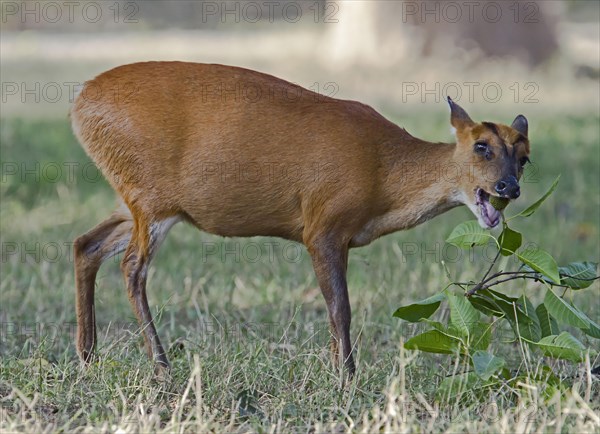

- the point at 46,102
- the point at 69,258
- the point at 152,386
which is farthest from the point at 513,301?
the point at 46,102

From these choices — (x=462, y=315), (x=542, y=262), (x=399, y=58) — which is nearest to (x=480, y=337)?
(x=462, y=315)

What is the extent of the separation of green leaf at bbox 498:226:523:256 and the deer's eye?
372 millimetres

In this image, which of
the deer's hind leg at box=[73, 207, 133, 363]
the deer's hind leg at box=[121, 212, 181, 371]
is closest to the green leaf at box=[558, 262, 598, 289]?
the deer's hind leg at box=[121, 212, 181, 371]

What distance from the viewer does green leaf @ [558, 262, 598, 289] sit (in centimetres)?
471

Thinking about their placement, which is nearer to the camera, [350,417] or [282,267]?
[350,417]

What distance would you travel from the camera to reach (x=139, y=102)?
206 inches

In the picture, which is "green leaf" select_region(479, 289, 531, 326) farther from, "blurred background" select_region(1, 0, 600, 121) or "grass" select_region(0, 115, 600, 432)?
"blurred background" select_region(1, 0, 600, 121)

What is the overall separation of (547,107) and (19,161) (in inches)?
258

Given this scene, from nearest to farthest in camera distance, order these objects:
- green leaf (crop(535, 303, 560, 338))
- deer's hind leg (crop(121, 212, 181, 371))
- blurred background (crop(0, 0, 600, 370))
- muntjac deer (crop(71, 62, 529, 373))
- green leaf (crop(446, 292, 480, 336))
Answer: green leaf (crop(446, 292, 480, 336)) → green leaf (crop(535, 303, 560, 338)) → muntjac deer (crop(71, 62, 529, 373)) → deer's hind leg (crop(121, 212, 181, 371)) → blurred background (crop(0, 0, 600, 370))

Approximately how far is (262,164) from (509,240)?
3.85ft

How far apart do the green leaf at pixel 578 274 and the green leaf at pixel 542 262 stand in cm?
24

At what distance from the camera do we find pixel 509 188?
15.5 feet

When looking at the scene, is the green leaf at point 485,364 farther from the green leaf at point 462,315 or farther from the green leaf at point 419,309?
the green leaf at point 419,309

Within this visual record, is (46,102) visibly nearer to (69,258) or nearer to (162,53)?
(162,53)
